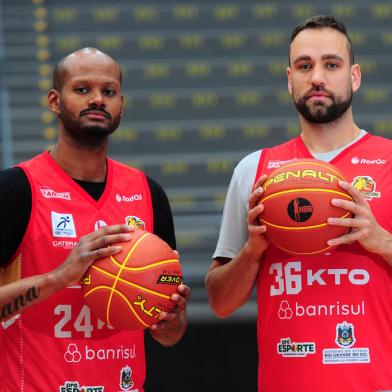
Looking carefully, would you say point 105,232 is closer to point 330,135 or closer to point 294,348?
point 294,348

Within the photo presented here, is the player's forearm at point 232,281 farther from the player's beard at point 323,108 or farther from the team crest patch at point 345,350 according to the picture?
the player's beard at point 323,108

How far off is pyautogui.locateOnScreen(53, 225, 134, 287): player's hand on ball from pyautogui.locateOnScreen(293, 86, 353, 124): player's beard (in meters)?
0.85

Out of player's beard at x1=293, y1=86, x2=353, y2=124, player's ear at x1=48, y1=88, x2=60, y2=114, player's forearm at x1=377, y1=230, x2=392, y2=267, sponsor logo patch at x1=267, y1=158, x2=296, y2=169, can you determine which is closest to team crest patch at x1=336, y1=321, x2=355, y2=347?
player's forearm at x1=377, y1=230, x2=392, y2=267

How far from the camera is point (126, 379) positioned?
3.68m

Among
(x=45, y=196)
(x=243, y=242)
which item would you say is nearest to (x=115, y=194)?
(x=45, y=196)

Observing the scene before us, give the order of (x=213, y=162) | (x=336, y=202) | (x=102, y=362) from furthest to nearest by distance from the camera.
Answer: (x=213, y=162)
(x=102, y=362)
(x=336, y=202)

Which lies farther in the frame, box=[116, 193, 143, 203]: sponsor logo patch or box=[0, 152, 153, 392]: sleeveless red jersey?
box=[116, 193, 143, 203]: sponsor logo patch

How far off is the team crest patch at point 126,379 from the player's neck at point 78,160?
0.76 meters

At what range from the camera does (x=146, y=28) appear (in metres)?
7.63

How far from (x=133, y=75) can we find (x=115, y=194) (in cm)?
384

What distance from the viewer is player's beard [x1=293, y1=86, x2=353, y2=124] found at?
3.62 meters

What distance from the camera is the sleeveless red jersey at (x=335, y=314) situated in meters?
3.49

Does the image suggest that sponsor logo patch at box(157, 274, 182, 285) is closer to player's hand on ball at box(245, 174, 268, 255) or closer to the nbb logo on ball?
player's hand on ball at box(245, 174, 268, 255)

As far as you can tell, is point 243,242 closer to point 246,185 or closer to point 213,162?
point 246,185
